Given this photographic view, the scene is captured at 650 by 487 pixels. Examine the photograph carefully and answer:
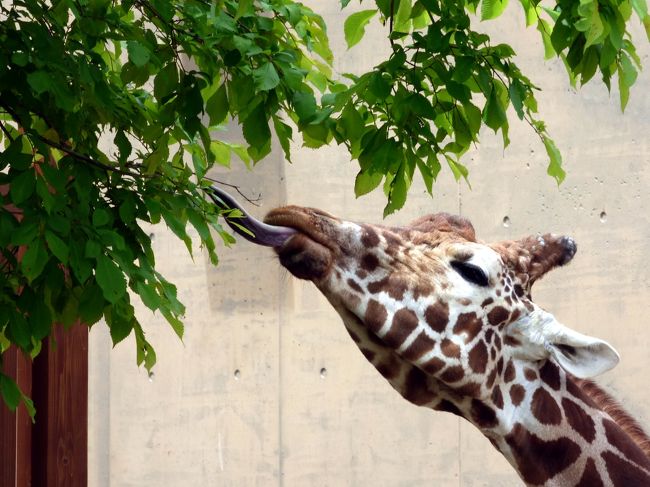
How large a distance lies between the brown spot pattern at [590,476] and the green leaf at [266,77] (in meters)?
1.24

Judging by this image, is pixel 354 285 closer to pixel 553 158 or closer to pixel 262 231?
pixel 262 231

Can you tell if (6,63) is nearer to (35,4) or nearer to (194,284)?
(35,4)

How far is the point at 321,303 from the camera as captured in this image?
18.5ft

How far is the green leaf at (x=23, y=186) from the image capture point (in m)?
2.33

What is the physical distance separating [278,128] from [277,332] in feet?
10.1

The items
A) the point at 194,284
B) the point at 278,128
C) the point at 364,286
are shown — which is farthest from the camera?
the point at 194,284

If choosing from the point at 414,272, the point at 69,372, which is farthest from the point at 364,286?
the point at 69,372

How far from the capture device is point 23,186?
2.35 meters

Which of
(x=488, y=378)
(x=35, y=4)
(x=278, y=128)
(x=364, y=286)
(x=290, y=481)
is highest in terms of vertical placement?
(x=35, y=4)

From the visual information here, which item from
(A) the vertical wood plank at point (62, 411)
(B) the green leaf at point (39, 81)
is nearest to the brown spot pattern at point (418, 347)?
(B) the green leaf at point (39, 81)

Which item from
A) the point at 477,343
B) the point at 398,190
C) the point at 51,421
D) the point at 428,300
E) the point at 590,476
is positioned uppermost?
the point at 398,190

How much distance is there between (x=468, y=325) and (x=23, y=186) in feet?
3.77

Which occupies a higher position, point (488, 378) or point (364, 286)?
point (364, 286)

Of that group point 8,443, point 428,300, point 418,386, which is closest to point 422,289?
point 428,300
